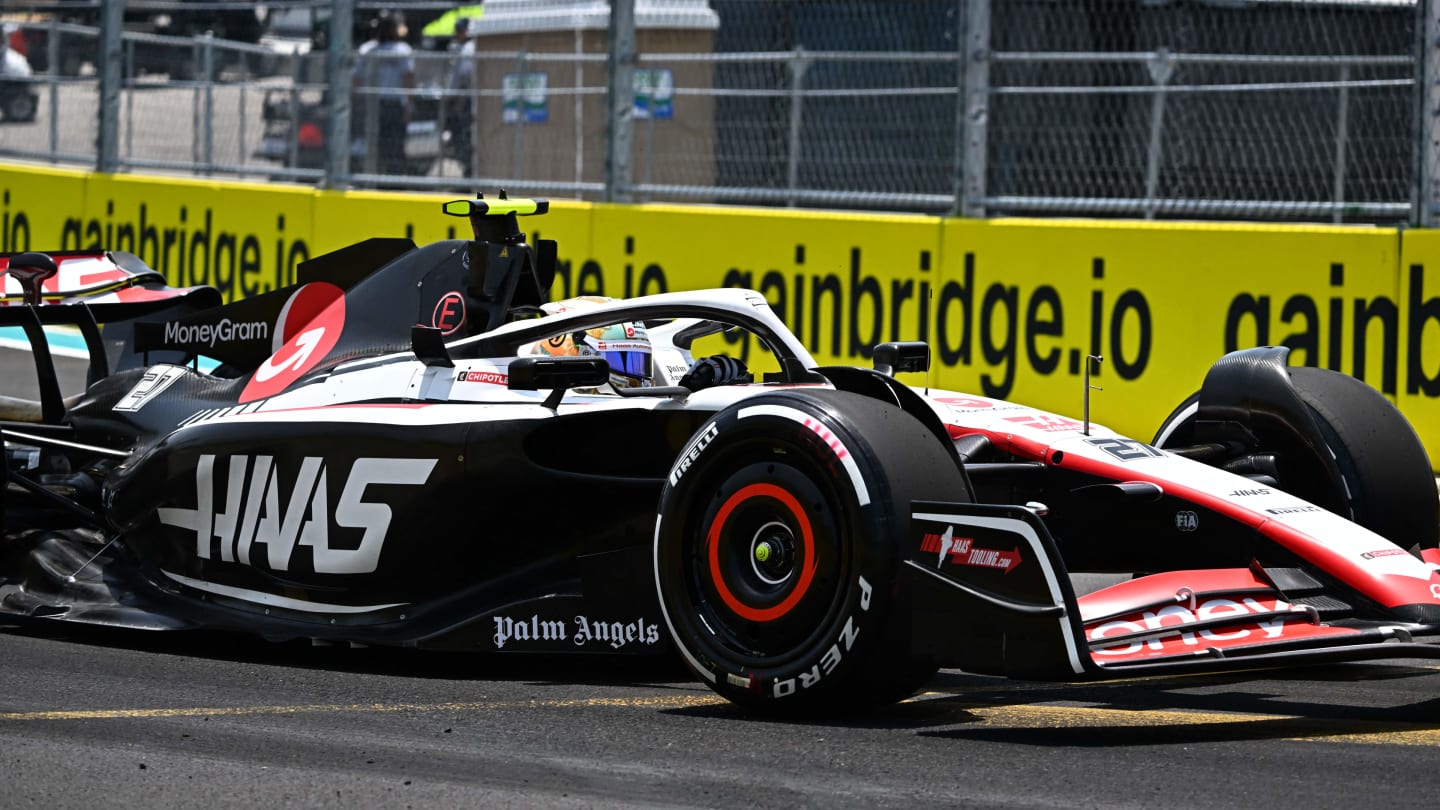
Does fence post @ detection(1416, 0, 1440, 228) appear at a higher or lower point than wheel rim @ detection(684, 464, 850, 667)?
higher

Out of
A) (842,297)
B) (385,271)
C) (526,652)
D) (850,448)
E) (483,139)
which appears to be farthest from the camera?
(483,139)

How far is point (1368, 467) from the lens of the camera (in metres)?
5.88

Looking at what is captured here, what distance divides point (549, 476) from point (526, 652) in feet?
1.61

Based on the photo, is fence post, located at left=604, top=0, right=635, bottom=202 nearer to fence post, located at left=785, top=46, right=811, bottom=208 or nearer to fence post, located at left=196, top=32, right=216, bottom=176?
fence post, located at left=785, top=46, right=811, bottom=208

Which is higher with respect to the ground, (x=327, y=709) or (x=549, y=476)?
(x=549, y=476)

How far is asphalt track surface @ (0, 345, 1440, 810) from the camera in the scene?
4008mm

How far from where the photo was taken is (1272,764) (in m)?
4.23

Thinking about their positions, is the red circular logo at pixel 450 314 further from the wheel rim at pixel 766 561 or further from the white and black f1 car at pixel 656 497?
the wheel rim at pixel 766 561

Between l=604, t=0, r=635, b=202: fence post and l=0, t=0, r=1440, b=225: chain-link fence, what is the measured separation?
2cm

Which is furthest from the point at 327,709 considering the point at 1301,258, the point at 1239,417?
the point at 1301,258

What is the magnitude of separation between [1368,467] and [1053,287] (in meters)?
4.23

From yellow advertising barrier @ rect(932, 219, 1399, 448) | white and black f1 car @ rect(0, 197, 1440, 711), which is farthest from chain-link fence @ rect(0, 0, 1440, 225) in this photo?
white and black f1 car @ rect(0, 197, 1440, 711)

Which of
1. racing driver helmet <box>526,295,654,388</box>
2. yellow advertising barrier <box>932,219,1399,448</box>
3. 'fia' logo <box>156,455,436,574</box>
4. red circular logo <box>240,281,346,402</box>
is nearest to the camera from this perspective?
'fia' logo <box>156,455,436,574</box>

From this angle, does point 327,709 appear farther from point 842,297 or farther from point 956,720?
point 842,297
